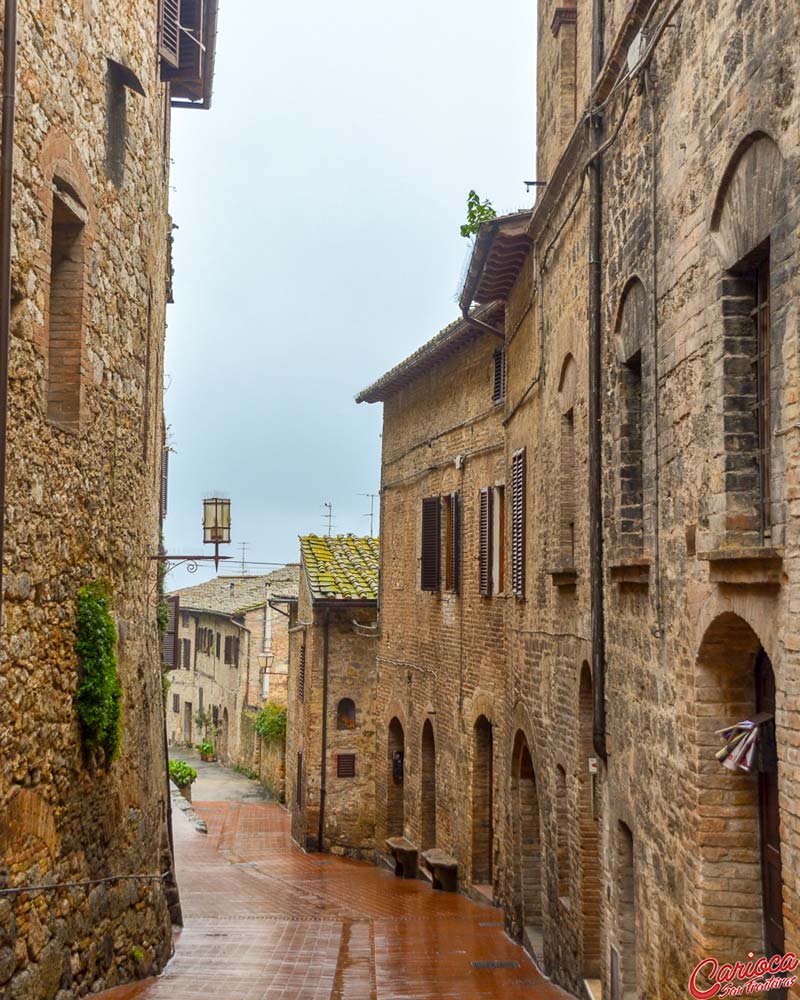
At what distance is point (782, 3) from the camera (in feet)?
17.1

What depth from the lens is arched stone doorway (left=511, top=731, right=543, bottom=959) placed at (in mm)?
12789

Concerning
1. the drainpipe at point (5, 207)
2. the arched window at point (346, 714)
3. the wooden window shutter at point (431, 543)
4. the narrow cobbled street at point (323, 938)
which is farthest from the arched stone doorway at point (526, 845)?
the arched window at point (346, 714)

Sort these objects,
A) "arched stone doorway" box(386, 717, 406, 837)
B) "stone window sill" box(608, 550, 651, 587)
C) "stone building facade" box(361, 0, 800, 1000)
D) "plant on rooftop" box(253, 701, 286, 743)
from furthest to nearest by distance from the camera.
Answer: "plant on rooftop" box(253, 701, 286, 743)
"arched stone doorway" box(386, 717, 406, 837)
"stone window sill" box(608, 550, 651, 587)
"stone building facade" box(361, 0, 800, 1000)

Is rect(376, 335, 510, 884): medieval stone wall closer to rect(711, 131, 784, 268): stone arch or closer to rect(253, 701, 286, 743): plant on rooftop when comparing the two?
rect(711, 131, 784, 268): stone arch

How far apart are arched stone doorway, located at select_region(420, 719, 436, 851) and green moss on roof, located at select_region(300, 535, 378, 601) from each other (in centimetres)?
485

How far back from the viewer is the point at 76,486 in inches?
311

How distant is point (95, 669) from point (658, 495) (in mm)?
3960

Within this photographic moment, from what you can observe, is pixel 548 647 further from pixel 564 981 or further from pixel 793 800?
pixel 793 800

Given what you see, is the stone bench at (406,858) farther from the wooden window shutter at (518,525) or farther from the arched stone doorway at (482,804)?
the wooden window shutter at (518,525)

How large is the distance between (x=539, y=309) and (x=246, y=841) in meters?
15.7

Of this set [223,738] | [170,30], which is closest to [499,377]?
[170,30]

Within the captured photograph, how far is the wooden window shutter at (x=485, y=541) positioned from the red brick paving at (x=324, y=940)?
4.13 m

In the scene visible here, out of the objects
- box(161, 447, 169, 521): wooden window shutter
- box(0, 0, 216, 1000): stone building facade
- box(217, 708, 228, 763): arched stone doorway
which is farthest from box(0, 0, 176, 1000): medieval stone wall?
box(217, 708, 228, 763): arched stone doorway

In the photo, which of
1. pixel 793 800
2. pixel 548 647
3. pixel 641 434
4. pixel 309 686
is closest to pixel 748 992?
pixel 793 800
